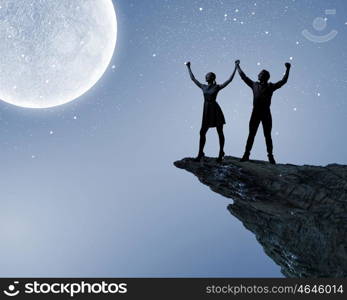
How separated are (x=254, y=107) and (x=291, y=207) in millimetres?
3261

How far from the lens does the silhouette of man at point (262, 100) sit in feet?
39.7

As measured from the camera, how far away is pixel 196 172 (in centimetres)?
1295

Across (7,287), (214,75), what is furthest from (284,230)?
(7,287)

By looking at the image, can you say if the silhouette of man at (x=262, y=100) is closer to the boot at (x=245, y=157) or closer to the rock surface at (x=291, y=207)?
the boot at (x=245, y=157)

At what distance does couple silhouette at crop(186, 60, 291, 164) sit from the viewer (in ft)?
39.8

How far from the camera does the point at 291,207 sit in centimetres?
1166

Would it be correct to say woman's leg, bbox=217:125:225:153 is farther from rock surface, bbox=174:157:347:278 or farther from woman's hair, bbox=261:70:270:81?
woman's hair, bbox=261:70:270:81

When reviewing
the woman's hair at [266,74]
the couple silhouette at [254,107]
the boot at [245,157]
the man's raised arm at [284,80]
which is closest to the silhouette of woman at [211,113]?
the couple silhouette at [254,107]

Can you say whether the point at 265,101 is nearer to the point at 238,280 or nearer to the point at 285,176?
the point at 285,176

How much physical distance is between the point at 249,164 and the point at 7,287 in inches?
322

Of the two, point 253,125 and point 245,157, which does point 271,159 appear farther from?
point 253,125

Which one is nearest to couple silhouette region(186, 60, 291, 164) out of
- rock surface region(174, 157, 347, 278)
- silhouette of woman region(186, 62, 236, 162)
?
silhouette of woman region(186, 62, 236, 162)

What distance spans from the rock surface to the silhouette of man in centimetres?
121

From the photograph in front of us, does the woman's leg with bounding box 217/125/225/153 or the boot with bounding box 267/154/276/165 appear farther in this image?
the boot with bounding box 267/154/276/165
